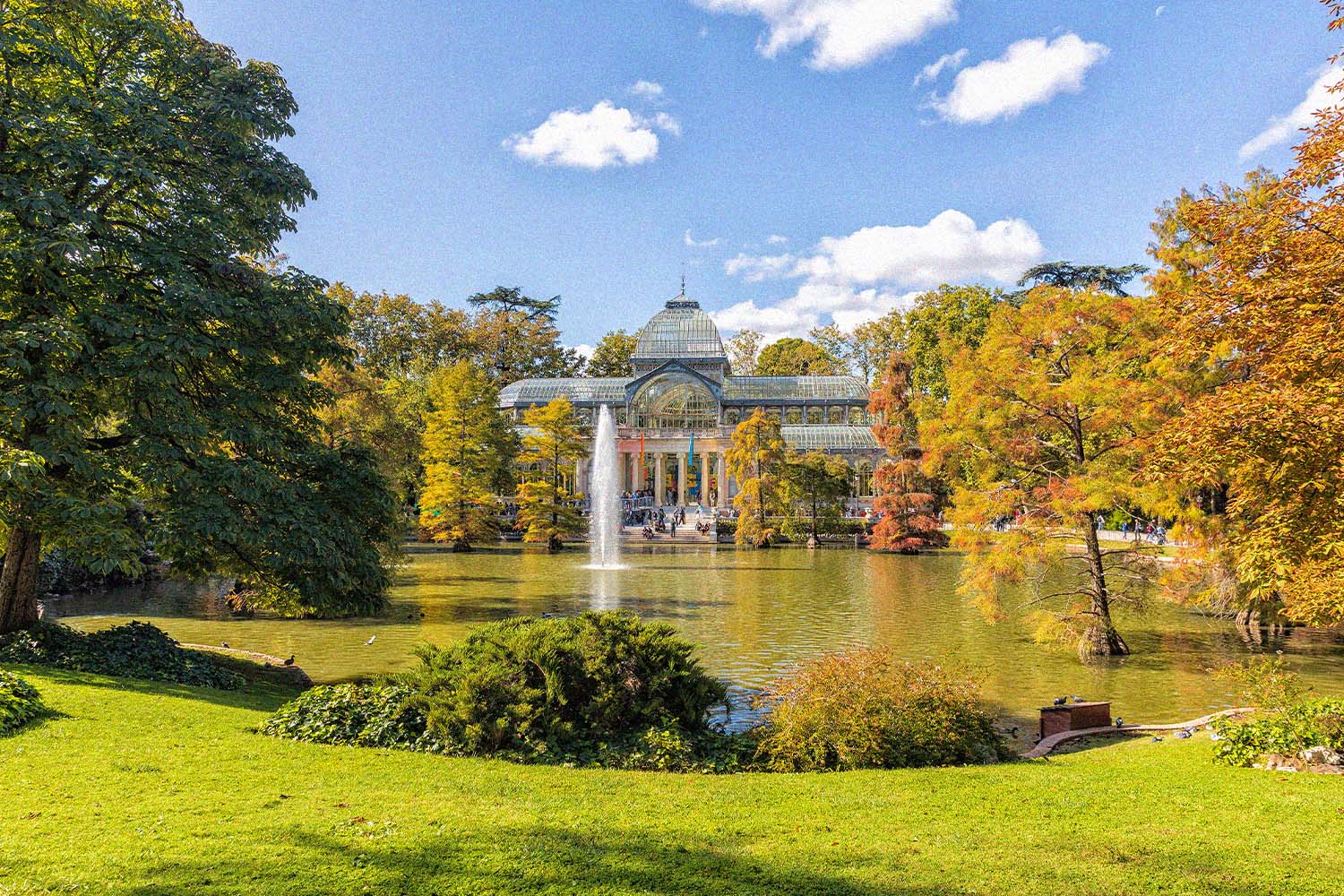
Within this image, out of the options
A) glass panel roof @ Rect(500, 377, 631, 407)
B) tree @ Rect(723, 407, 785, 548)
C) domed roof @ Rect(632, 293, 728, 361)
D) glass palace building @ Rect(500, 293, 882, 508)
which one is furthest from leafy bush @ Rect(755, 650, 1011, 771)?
domed roof @ Rect(632, 293, 728, 361)

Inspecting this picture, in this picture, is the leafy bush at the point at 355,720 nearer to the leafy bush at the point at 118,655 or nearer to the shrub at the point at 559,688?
the shrub at the point at 559,688

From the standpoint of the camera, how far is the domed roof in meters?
62.7

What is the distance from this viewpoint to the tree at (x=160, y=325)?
921cm

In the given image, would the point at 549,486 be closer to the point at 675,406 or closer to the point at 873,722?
the point at 675,406

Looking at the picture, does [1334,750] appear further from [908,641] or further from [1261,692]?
[908,641]

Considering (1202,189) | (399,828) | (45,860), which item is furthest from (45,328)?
(1202,189)

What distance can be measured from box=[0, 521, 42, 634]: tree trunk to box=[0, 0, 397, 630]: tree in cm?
2

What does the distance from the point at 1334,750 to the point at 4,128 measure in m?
15.4

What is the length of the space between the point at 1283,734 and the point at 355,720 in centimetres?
905

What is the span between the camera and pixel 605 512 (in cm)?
3553

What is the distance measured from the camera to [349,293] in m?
49.3

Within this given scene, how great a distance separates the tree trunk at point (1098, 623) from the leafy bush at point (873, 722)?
26.1 feet

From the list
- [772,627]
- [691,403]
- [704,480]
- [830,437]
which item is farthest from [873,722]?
[691,403]

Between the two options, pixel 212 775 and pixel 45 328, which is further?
pixel 45 328
